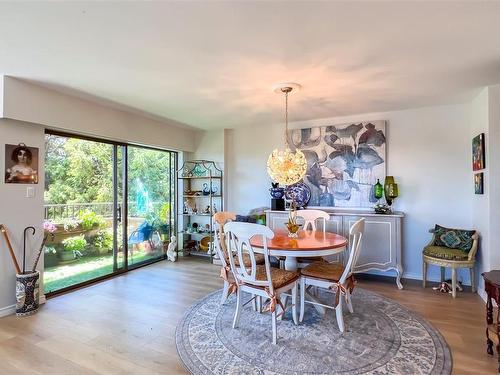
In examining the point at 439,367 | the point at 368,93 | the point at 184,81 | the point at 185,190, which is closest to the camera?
the point at 439,367

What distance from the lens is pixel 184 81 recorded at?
9.91 feet

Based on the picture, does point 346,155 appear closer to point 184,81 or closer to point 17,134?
point 184,81

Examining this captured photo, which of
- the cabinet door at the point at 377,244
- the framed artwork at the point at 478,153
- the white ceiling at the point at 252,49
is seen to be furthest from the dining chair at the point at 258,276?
the framed artwork at the point at 478,153

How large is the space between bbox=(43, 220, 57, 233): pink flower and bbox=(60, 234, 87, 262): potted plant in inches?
9.9

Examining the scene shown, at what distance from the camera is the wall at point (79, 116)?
9.85ft

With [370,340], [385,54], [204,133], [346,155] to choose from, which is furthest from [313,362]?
[204,133]

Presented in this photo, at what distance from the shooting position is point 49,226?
3604 millimetres

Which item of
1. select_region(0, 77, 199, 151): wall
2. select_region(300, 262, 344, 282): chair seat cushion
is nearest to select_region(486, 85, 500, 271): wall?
select_region(300, 262, 344, 282): chair seat cushion

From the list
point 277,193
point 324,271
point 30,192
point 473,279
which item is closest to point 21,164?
point 30,192

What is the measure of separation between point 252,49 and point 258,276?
6.51ft

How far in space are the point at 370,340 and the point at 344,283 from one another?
0.49 m

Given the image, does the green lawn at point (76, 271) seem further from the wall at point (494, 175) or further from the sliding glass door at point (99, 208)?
the wall at point (494, 175)

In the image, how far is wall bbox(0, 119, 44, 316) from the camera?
9.97ft

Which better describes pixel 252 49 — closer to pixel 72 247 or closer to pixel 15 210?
pixel 15 210
